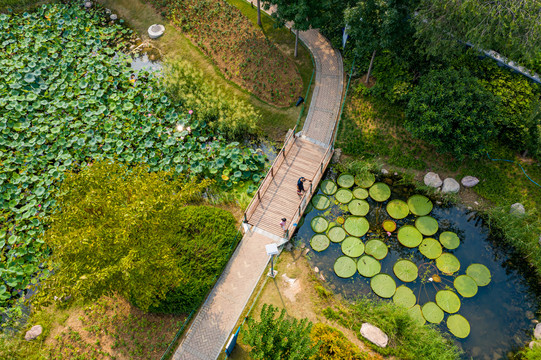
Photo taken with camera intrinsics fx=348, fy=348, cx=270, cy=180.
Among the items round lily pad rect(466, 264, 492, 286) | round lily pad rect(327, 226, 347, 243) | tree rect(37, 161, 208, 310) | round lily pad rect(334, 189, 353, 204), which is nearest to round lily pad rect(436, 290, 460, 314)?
round lily pad rect(466, 264, 492, 286)

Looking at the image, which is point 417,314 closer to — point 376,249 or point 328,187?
point 376,249

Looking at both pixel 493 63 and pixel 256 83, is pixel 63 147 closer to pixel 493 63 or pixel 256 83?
pixel 256 83

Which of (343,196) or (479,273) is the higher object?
(343,196)

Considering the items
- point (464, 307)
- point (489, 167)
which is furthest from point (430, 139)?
point (464, 307)

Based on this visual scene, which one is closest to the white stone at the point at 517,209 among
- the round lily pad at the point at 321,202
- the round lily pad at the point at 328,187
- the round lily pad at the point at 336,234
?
the round lily pad at the point at 336,234

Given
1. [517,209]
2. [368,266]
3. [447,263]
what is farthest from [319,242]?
[517,209]

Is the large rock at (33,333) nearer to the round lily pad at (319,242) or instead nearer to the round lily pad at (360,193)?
the round lily pad at (319,242)

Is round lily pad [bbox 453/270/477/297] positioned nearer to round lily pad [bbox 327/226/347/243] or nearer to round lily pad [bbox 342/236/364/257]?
round lily pad [bbox 342/236/364/257]
